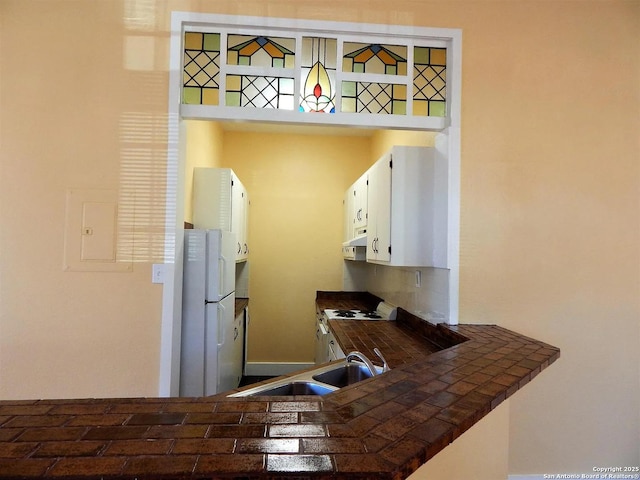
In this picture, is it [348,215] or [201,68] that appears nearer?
[201,68]

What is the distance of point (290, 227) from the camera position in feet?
14.8

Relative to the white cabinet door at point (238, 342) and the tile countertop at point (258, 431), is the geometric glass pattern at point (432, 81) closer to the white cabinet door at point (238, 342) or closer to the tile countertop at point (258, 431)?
the tile countertop at point (258, 431)

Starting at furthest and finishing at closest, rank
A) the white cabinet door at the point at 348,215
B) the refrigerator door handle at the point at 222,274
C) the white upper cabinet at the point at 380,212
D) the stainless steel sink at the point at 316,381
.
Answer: the white cabinet door at the point at 348,215 < the refrigerator door handle at the point at 222,274 < the white upper cabinet at the point at 380,212 < the stainless steel sink at the point at 316,381

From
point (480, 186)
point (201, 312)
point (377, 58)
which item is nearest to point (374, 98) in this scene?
point (377, 58)

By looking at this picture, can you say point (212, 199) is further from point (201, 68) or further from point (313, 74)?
point (313, 74)

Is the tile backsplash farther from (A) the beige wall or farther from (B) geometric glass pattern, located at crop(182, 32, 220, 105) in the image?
(B) geometric glass pattern, located at crop(182, 32, 220, 105)

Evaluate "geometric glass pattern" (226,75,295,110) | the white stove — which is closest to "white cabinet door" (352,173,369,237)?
the white stove

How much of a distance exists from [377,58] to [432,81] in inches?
15.0

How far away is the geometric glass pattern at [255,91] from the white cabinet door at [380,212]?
80cm

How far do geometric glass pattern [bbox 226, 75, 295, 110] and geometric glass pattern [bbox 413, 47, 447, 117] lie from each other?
809 mm

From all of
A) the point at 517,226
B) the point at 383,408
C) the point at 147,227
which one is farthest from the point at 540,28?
the point at 147,227

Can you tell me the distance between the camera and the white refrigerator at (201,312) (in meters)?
2.44

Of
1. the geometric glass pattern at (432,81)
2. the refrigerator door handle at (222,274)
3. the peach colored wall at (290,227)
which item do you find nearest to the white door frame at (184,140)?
the geometric glass pattern at (432,81)

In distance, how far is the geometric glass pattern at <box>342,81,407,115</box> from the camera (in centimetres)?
219
